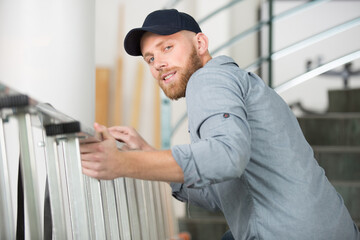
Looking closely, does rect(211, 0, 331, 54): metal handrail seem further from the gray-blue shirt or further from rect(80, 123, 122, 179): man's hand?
rect(80, 123, 122, 179): man's hand

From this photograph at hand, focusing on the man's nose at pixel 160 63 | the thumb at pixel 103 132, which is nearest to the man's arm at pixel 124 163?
the thumb at pixel 103 132

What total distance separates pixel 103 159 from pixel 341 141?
326cm

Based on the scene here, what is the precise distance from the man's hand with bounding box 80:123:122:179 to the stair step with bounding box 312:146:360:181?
281 cm

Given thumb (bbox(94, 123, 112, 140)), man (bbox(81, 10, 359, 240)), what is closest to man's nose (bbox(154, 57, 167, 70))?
man (bbox(81, 10, 359, 240))

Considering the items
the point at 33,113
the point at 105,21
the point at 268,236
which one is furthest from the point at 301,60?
the point at 33,113

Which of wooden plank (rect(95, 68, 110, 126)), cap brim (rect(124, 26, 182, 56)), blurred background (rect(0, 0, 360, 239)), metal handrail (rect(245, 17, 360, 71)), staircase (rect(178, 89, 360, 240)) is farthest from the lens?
wooden plank (rect(95, 68, 110, 126))

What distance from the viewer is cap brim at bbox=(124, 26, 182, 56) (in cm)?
141

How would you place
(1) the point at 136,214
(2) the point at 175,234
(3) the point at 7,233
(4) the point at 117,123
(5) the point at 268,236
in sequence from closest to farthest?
1. (3) the point at 7,233
2. (5) the point at 268,236
3. (1) the point at 136,214
4. (2) the point at 175,234
5. (4) the point at 117,123

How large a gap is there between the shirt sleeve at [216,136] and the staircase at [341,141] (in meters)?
2.50

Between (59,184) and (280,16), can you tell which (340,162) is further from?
(59,184)

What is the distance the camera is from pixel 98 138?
41.5 inches

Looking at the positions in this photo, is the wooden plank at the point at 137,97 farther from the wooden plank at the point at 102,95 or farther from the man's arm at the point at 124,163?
the man's arm at the point at 124,163

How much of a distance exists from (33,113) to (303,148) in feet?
2.47

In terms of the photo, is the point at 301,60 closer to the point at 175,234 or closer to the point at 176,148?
the point at 175,234
